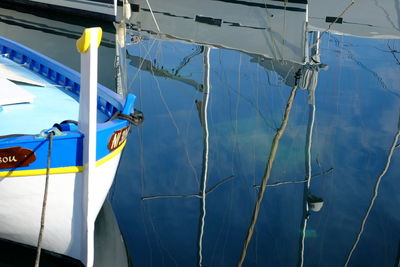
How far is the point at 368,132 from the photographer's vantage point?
1119cm

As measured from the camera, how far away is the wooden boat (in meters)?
5.84

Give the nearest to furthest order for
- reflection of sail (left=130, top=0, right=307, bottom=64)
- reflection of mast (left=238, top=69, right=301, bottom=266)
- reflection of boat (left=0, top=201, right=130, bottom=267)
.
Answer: reflection of boat (left=0, top=201, right=130, bottom=267) < reflection of mast (left=238, top=69, right=301, bottom=266) < reflection of sail (left=130, top=0, right=307, bottom=64)

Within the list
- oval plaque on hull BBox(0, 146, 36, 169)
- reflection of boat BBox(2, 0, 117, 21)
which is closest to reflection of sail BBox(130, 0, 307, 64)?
reflection of boat BBox(2, 0, 117, 21)

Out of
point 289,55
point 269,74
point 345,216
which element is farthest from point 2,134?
point 289,55

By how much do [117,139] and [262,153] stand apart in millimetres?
4031

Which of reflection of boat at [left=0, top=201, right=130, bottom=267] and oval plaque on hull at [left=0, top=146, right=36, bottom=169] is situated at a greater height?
oval plaque on hull at [left=0, top=146, right=36, bottom=169]

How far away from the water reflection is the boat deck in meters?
1.60

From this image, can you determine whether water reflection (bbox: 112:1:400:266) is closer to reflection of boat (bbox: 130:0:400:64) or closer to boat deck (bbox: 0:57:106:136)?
reflection of boat (bbox: 130:0:400:64)

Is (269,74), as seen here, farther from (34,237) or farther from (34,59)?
(34,237)

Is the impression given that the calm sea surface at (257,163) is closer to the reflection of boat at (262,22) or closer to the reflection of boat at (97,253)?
the reflection of boat at (97,253)

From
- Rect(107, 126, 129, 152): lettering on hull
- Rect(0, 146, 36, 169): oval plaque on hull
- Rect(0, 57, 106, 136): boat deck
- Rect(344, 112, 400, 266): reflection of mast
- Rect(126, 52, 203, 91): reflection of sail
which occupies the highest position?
Rect(126, 52, 203, 91): reflection of sail

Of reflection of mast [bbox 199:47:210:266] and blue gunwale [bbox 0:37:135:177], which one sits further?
reflection of mast [bbox 199:47:210:266]

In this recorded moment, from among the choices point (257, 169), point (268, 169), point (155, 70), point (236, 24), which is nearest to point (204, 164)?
point (257, 169)

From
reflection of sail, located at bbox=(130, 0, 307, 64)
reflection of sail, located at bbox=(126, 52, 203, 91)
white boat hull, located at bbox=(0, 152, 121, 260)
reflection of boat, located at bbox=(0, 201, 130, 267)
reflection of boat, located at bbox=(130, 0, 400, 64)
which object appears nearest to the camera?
white boat hull, located at bbox=(0, 152, 121, 260)
